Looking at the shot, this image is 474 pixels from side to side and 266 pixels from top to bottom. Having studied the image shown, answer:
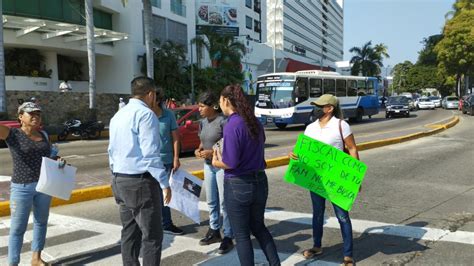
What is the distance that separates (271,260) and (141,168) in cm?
136

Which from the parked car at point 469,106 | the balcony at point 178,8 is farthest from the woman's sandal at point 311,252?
the balcony at point 178,8

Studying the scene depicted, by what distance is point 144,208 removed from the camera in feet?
11.7

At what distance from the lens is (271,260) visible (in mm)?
3879

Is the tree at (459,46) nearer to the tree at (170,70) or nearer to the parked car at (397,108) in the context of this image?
the parked car at (397,108)

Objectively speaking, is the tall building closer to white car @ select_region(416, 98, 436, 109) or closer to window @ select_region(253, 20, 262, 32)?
window @ select_region(253, 20, 262, 32)

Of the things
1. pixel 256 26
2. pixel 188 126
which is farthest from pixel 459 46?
pixel 188 126

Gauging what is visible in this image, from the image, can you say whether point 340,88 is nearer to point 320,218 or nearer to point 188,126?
point 188,126

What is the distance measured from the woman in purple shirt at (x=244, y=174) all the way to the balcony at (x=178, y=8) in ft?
117

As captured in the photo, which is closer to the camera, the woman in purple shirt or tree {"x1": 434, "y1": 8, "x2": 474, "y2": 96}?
the woman in purple shirt

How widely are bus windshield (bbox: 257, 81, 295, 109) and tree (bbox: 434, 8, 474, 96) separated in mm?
36896

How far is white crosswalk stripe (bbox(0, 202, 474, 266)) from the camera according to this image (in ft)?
15.8

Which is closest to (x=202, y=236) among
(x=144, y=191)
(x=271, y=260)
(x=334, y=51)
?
(x=271, y=260)

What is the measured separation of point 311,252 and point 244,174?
1575 millimetres

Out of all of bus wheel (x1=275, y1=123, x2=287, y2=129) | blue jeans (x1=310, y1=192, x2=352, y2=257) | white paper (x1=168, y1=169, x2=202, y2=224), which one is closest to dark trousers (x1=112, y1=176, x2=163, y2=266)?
white paper (x1=168, y1=169, x2=202, y2=224)
